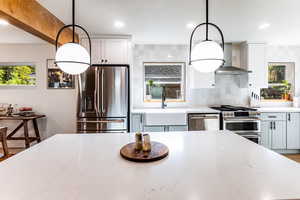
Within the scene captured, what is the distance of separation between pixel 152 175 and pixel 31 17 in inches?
89.7

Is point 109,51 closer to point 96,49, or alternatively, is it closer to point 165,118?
point 96,49

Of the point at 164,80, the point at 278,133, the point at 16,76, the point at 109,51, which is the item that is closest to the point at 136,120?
the point at 164,80

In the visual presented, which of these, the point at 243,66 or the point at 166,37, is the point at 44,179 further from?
the point at 243,66

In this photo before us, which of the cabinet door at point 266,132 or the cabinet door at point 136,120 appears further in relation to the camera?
the cabinet door at point 266,132

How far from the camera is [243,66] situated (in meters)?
3.69

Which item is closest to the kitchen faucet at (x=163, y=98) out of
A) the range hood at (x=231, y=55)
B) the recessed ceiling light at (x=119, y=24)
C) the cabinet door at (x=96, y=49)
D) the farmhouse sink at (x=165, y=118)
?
the farmhouse sink at (x=165, y=118)

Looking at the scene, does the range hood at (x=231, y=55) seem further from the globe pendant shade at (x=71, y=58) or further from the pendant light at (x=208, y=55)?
the globe pendant shade at (x=71, y=58)

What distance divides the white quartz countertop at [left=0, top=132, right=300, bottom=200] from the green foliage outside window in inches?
125

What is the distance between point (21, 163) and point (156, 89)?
3.10 m

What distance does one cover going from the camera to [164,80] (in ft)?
13.0

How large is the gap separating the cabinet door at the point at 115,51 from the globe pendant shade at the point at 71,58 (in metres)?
1.90

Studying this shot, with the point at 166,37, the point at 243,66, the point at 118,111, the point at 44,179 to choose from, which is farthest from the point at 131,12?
the point at 243,66

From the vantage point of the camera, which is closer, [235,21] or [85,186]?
[85,186]

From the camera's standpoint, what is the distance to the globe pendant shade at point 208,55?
1240 millimetres
